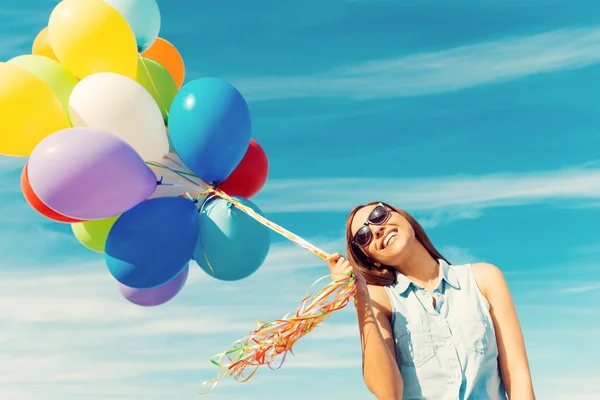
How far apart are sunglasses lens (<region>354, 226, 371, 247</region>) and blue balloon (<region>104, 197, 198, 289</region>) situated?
117 cm

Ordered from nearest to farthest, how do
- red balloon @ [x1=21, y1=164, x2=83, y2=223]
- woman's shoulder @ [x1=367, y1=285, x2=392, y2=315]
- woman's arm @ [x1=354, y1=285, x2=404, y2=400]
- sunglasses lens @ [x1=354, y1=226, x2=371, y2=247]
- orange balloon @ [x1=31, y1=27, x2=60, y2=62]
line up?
1. woman's arm @ [x1=354, y1=285, x2=404, y2=400]
2. woman's shoulder @ [x1=367, y1=285, x2=392, y2=315]
3. sunglasses lens @ [x1=354, y1=226, x2=371, y2=247]
4. red balloon @ [x1=21, y1=164, x2=83, y2=223]
5. orange balloon @ [x1=31, y1=27, x2=60, y2=62]

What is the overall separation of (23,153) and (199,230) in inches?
43.4

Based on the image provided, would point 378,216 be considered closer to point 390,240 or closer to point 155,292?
point 390,240

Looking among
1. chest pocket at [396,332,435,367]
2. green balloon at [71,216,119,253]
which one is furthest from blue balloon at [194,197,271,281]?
chest pocket at [396,332,435,367]

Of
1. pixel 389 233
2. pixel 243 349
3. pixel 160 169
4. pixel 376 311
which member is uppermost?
pixel 160 169

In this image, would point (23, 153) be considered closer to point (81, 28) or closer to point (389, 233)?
point (81, 28)

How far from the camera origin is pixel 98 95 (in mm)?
3445

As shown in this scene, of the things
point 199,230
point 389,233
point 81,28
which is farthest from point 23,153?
point 389,233

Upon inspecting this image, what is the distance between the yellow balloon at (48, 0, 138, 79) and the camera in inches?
144

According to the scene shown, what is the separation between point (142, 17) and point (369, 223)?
231cm

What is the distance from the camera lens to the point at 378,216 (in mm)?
2854

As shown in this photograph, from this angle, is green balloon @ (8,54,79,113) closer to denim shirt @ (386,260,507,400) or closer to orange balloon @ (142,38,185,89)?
orange balloon @ (142,38,185,89)

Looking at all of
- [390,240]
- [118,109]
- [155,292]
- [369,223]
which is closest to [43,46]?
[118,109]

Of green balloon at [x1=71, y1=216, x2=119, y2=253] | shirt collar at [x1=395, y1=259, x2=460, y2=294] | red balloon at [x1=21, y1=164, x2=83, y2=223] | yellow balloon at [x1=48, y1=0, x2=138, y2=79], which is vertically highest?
yellow balloon at [x1=48, y1=0, x2=138, y2=79]
